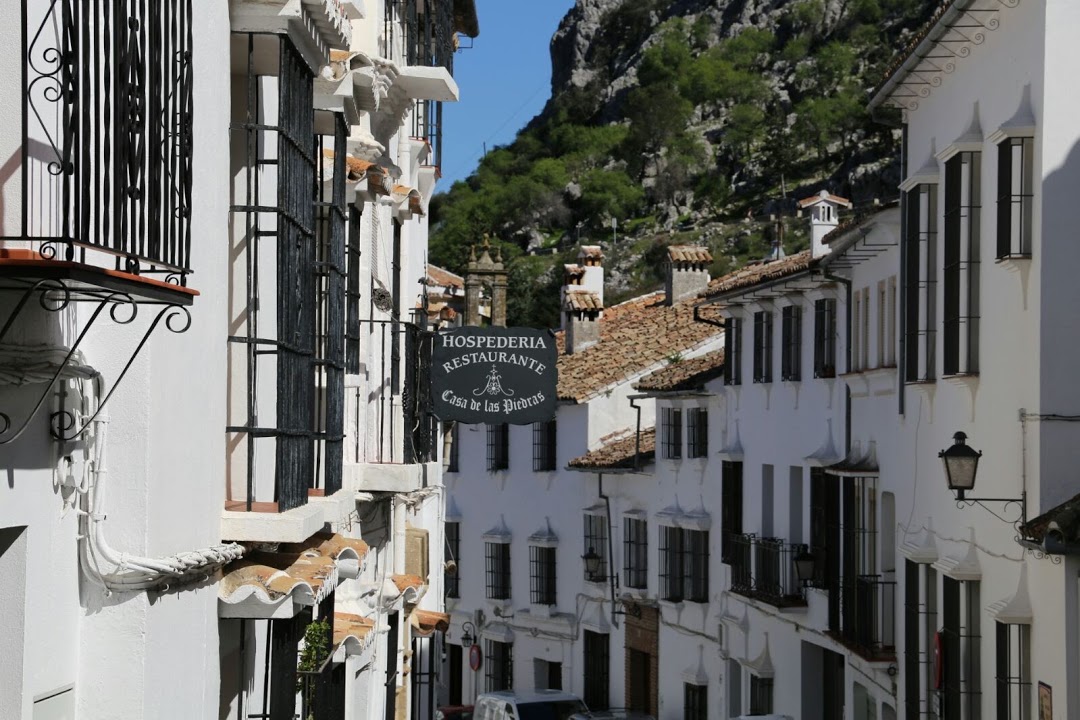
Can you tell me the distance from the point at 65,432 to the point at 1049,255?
390 inches

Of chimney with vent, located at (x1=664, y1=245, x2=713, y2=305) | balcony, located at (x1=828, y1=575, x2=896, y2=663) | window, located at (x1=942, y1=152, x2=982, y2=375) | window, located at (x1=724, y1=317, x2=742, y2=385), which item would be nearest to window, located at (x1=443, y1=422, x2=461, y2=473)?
chimney with vent, located at (x1=664, y1=245, x2=713, y2=305)

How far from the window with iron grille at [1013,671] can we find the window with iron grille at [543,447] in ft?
78.9

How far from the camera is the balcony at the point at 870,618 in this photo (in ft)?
68.8

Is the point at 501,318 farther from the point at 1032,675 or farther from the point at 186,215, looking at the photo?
the point at 186,215

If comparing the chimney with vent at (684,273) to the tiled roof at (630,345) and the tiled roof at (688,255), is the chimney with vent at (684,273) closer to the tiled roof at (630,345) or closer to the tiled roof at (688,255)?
the tiled roof at (688,255)

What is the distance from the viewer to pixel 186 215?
6.70 metres

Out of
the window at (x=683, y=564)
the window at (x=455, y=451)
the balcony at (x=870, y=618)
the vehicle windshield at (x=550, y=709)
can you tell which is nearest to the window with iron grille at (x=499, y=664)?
the window at (x=455, y=451)

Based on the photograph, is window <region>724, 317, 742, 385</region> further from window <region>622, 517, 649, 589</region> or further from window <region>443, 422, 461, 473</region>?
window <region>443, 422, 461, 473</region>

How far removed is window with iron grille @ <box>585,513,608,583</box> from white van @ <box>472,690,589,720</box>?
4810 mm

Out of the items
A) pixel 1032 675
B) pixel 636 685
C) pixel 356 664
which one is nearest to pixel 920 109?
pixel 1032 675

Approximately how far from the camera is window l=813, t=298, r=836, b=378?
2517 cm

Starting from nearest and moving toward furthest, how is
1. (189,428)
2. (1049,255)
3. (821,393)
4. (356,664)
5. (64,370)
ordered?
(64,370)
(189,428)
(1049,255)
(356,664)
(821,393)

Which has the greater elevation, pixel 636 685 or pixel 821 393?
pixel 821 393

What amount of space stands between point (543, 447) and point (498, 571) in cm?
333
